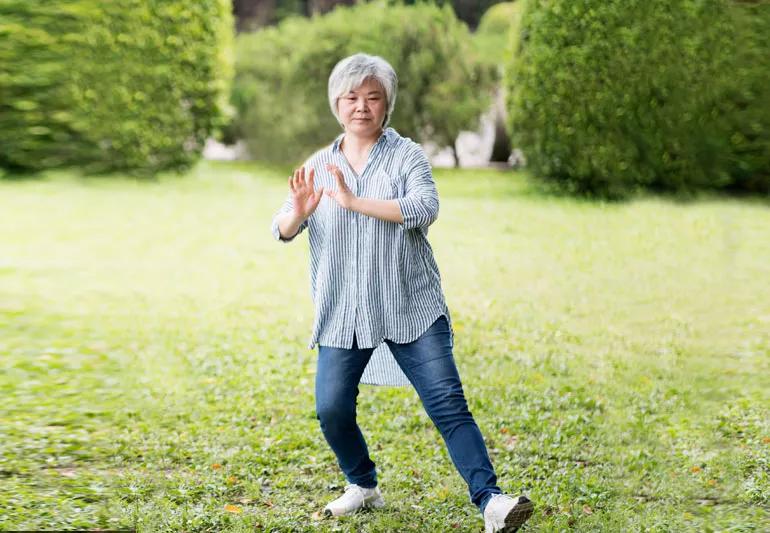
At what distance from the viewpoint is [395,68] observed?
41.7 feet

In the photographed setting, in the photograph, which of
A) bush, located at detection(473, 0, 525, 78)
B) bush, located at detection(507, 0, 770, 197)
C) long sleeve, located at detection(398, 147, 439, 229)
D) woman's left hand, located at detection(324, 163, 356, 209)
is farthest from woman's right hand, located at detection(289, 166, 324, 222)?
bush, located at detection(473, 0, 525, 78)

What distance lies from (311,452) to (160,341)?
2.35 metres

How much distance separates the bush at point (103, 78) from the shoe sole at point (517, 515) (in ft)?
30.6

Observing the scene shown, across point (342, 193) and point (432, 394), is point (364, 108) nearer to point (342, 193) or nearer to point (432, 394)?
point (342, 193)

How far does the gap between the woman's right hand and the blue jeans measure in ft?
1.44

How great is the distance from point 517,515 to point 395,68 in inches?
392

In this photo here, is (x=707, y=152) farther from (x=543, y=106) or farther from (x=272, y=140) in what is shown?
(x=272, y=140)

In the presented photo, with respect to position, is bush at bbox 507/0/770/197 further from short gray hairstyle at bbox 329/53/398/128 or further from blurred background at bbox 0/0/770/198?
short gray hairstyle at bbox 329/53/398/128

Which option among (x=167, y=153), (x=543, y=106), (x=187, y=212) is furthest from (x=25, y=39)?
(x=543, y=106)

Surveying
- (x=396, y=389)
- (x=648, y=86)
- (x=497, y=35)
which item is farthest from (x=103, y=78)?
(x=396, y=389)

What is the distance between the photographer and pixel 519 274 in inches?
330

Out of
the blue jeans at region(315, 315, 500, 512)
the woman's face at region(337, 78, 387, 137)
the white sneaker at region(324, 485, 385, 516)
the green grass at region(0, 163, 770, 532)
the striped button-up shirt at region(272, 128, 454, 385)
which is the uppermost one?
the woman's face at region(337, 78, 387, 137)

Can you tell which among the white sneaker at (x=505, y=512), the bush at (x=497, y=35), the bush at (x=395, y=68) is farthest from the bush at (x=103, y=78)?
the white sneaker at (x=505, y=512)

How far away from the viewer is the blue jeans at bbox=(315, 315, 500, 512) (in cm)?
332
